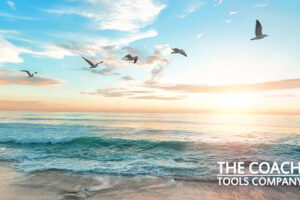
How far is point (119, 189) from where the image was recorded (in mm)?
6621

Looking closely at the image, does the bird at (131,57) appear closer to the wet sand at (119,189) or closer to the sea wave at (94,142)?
the wet sand at (119,189)

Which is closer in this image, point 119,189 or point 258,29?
point 119,189

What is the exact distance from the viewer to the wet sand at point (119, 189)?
6.05 m

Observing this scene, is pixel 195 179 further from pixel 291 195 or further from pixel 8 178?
pixel 8 178

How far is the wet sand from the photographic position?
19.9ft

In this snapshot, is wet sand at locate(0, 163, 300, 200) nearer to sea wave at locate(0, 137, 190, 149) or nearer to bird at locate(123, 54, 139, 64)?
bird at locate(123, 54, 139, 64)

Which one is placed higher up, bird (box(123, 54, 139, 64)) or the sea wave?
bird (box(123, 54, 139, 64))

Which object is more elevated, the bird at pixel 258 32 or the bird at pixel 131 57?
the bird at pixel 258 32

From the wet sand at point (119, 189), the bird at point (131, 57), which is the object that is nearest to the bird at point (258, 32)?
the bird at point (131, 57)

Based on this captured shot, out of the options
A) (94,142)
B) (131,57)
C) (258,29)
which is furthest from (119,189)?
(94,142)

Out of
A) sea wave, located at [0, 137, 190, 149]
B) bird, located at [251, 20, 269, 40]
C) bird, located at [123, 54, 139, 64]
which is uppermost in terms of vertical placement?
bird, located at [251, 20, 269, 40]

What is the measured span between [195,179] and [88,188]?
394 centimetres

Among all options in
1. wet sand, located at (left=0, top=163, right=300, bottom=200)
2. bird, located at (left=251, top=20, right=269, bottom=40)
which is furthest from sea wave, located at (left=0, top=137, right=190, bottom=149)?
bird, located at (left=251, top=20, right=269, bottom=40)

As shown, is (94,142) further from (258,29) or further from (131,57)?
(258,29)
